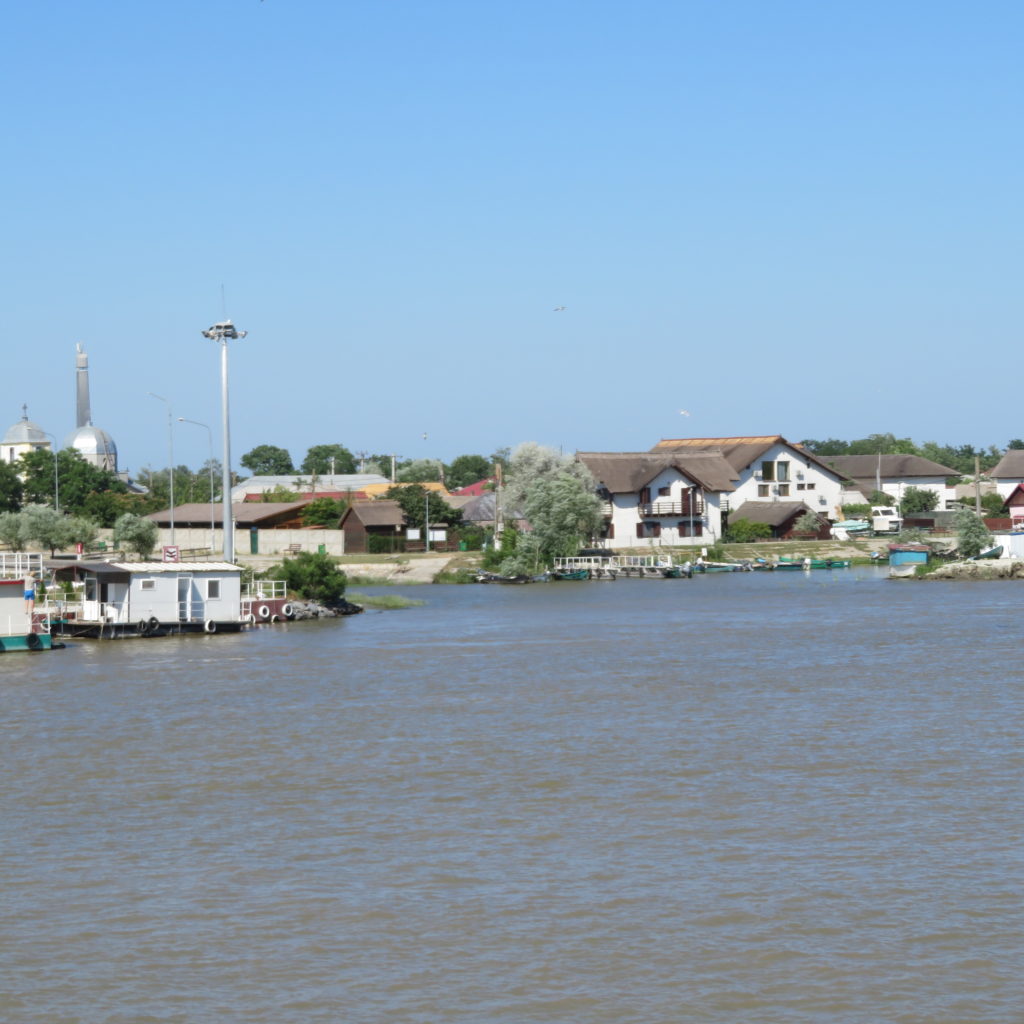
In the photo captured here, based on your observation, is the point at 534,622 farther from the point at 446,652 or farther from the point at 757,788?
the point at 757,788

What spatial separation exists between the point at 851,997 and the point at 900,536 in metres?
75.8

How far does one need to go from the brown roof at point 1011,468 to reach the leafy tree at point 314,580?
66094 millimetres

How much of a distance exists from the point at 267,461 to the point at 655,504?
113594 mm

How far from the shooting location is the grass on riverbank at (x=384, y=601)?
196ft

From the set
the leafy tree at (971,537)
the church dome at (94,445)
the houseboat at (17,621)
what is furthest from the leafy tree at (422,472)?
the houseboat at (17,621)

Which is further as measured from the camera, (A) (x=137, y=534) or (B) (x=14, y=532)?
(B) (x=14, y=532)

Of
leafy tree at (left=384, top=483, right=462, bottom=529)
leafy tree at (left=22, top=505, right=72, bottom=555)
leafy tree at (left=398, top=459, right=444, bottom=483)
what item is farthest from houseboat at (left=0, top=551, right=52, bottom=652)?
leafy tree at (left=398, top=459, right=444, bottom=483)

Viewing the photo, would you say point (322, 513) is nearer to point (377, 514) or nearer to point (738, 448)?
point (377, 514)

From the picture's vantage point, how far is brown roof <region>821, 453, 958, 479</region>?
379ft

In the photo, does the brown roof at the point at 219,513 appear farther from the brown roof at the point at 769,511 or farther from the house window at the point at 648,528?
the brown roof at the point at 769,511

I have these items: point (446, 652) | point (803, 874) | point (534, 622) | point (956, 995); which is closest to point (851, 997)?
point (956, 995)

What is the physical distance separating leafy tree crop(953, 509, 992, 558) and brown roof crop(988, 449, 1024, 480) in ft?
106

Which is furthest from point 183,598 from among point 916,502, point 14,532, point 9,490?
point 916,502

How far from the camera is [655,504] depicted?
8925 cm
